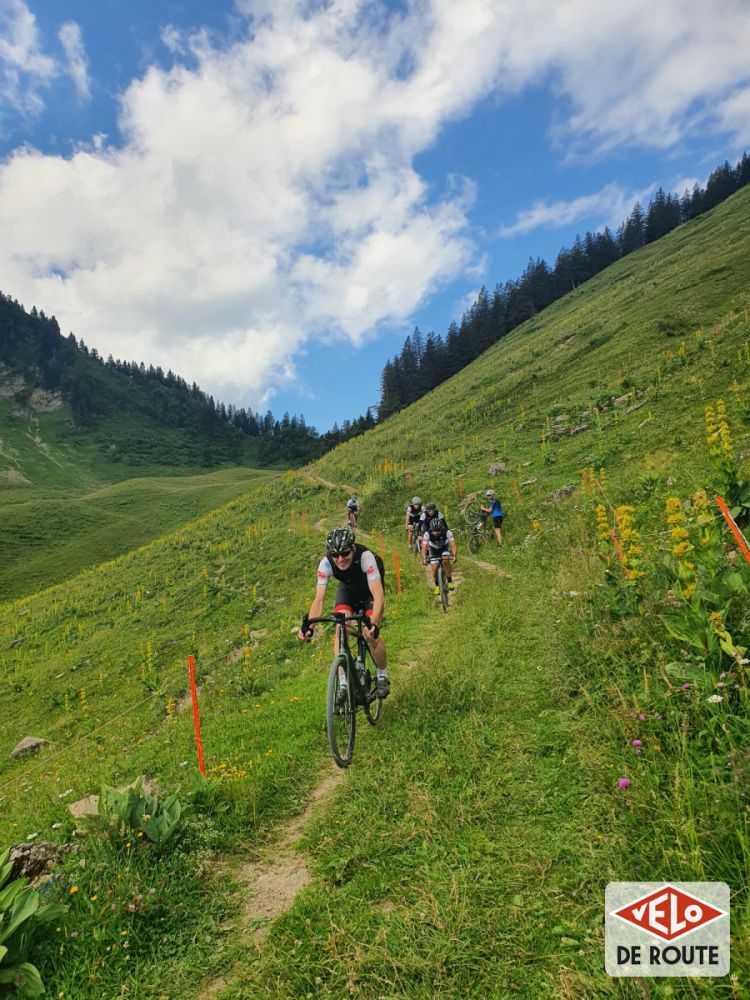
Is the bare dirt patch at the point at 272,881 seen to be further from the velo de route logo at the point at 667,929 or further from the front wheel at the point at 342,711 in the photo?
the velo de route logo at the point at 667,929

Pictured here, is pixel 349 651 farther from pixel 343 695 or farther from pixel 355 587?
pixel 355 587

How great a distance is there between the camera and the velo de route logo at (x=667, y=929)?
2.82 meters

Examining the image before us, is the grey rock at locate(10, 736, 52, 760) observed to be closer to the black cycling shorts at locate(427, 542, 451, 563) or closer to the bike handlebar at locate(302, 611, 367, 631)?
the black cycling shorts at locate(427, 542, 451, 563)

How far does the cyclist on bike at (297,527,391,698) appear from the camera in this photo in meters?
7.27

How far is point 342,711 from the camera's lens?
22.1 ft

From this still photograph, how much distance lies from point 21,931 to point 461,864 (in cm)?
365

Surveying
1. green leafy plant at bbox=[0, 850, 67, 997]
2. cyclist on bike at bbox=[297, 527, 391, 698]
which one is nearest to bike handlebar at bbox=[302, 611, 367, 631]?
cyclist on bike at bbox=[297, 527, 391, 698]

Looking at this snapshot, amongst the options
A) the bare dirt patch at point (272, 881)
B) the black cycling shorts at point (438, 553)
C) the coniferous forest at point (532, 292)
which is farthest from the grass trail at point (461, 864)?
the coniferous forest at point (532, 292)

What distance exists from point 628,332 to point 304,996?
49.0 meters

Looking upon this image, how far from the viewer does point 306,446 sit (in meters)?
179

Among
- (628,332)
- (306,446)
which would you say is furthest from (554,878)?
(306,446)

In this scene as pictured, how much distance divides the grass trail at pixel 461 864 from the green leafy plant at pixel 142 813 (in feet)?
4.90

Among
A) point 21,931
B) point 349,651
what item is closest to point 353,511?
point 349,651

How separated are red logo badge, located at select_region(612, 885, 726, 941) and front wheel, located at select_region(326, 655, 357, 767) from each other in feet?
12.8
